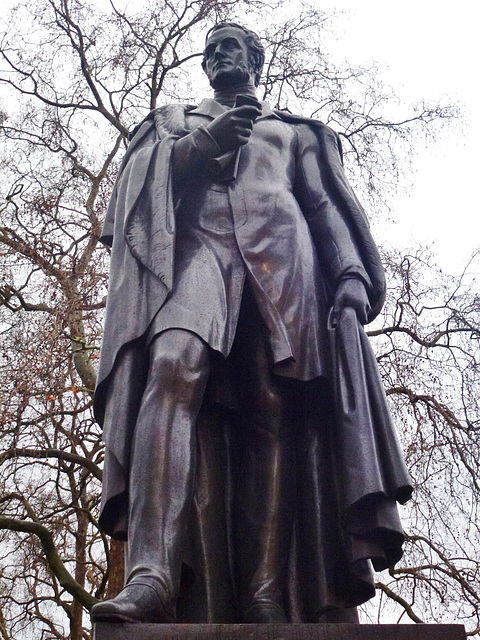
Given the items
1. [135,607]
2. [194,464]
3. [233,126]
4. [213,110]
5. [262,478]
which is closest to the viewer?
[135,607]

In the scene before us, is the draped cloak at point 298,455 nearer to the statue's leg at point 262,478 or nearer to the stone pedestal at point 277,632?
the statue's leg at point 262,478

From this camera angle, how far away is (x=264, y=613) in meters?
3.15

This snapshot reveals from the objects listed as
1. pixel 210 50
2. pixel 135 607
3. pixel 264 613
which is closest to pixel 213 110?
pixel 210 50

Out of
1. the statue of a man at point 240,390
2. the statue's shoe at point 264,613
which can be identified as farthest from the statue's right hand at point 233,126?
the statue's shoe at point 264,613

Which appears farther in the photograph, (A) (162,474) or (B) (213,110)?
(B) (213,110)

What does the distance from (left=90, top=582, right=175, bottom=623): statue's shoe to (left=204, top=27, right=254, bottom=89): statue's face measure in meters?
2.37

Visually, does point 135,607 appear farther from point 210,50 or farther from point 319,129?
point 210,50

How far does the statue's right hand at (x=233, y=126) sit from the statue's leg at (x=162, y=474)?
2.87 feet

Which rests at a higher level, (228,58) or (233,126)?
(228,58)

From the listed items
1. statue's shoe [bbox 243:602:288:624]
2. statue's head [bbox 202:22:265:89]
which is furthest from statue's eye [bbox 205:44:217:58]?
statue's shoe [bbox 243:602:288:624]

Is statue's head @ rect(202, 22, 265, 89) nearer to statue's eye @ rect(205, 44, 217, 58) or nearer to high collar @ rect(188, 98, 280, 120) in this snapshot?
statue's eye @ rect(205, 44, 217, 58)

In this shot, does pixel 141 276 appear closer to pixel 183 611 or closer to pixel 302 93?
pixel 183 611

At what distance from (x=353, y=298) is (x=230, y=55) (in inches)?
52.7

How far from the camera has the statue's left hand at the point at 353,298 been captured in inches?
143
